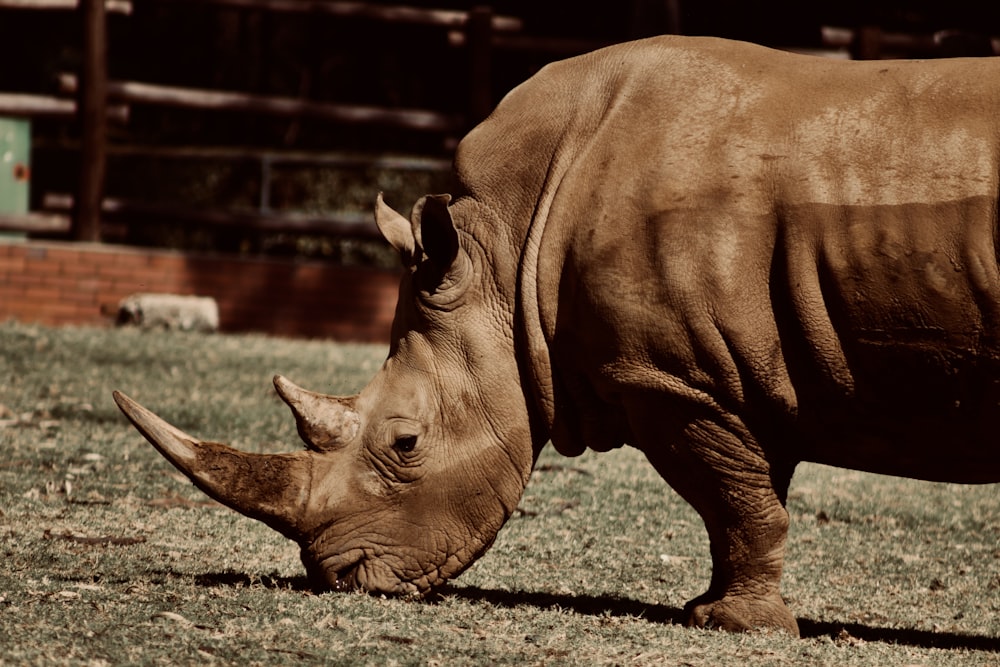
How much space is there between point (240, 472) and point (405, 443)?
547 mm

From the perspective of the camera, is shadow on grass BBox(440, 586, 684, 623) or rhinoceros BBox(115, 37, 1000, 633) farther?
shadow on grass BBox(440, 586, 684, 623)

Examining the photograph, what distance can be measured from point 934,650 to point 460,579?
5.70 feet

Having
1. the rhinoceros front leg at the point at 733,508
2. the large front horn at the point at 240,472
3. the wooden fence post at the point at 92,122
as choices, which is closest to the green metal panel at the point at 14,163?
the wooden fence post at the point at 92,122

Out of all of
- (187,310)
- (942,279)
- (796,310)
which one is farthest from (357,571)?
(187,310)

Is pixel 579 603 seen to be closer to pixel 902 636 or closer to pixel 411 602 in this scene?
pixel 411 602

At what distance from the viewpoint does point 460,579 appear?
593 cm

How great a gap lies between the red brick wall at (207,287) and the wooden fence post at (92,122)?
324 millimetres

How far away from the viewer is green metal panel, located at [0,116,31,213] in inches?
508

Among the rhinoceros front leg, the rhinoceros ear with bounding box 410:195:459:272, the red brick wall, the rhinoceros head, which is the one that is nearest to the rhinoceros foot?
the rhinoceros front leg

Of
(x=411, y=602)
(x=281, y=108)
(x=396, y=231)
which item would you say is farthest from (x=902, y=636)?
(x=281, y=108)

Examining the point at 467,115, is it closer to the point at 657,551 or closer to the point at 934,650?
the point at 657,551

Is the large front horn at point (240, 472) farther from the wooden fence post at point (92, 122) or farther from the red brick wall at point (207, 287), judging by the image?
the wooden fence post at point (92, 122)

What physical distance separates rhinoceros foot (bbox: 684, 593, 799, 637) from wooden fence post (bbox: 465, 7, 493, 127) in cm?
Result: 897

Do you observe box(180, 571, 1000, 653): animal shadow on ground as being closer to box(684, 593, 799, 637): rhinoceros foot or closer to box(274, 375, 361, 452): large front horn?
box(684, 593, 799, 637): rhinoceros foot
